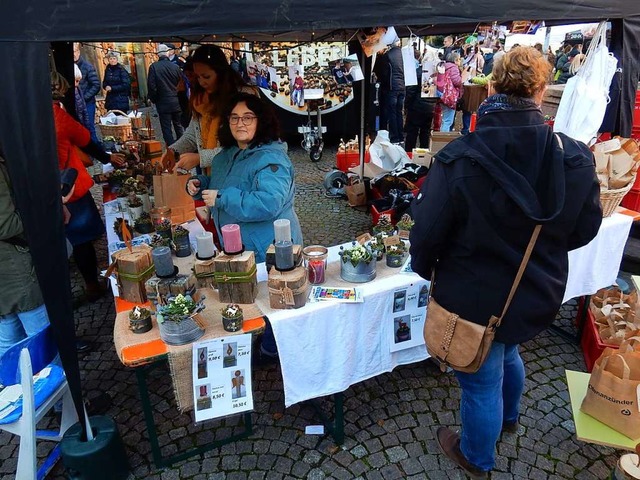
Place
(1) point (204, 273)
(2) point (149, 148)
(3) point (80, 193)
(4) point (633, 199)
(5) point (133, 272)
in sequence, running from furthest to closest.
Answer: (2) point (149, 148)
(4) point (633, 199)
(3) point (80, 193)
(1) point (204, 273)
(5) point (133, 272)

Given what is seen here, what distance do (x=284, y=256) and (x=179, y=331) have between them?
531 millimetres

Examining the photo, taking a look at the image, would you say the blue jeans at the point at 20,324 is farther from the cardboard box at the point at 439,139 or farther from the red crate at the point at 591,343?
the cardboard box at the point at 439,139

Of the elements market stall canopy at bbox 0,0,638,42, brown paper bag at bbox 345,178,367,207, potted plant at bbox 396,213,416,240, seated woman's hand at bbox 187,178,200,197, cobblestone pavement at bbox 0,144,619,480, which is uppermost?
market stall canopy at bbox 0,0,638,42

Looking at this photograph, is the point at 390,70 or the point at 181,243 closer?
the point at 181,243

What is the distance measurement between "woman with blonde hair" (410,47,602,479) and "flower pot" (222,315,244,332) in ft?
2.47

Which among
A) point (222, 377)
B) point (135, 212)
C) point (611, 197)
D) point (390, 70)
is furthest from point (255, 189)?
point (390, 70)

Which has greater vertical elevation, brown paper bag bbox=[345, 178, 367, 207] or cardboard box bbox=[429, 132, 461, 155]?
cardboard box bbox=[429, 132, 461, 155]

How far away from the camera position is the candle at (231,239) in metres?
1.92

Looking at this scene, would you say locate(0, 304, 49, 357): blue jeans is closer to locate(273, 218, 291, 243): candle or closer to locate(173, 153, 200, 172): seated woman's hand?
locate(273, 218, 291, 243): candle

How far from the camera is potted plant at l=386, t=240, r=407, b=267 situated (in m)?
2.30

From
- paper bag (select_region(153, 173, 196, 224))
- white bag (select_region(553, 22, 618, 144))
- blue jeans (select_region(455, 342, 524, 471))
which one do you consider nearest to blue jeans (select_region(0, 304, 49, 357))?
paper bag (select_region(153, 173, 196, 224))

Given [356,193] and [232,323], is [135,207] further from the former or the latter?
[356,193]

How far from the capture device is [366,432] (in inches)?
91.7

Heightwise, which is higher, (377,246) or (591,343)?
(377,246)
